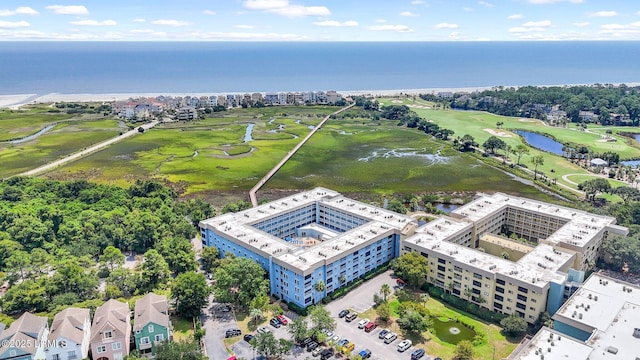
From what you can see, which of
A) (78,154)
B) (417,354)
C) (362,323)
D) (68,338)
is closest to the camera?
(68,338)

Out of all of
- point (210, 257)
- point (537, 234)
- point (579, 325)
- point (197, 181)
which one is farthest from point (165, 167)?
point (579, 325)

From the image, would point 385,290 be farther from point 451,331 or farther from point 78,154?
point 78,154

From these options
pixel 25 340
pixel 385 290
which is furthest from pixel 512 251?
pixel 25 340

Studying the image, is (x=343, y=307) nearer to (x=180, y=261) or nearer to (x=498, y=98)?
(x=180, y=261)

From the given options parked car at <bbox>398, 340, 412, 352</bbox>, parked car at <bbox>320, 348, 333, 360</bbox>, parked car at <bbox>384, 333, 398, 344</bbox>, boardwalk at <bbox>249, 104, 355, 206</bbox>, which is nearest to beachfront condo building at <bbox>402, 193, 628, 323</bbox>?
parked car at <bbox>384, 333, 398, 344</bbox>

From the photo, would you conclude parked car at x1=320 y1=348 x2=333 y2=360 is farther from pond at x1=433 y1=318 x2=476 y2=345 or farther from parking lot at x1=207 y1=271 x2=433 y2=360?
pond at x1=433 y1=318 x2=476 y2=345

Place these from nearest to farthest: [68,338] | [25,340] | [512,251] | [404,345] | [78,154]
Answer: [25,340], [68,338], [404,345], [512,251], [78,154]
